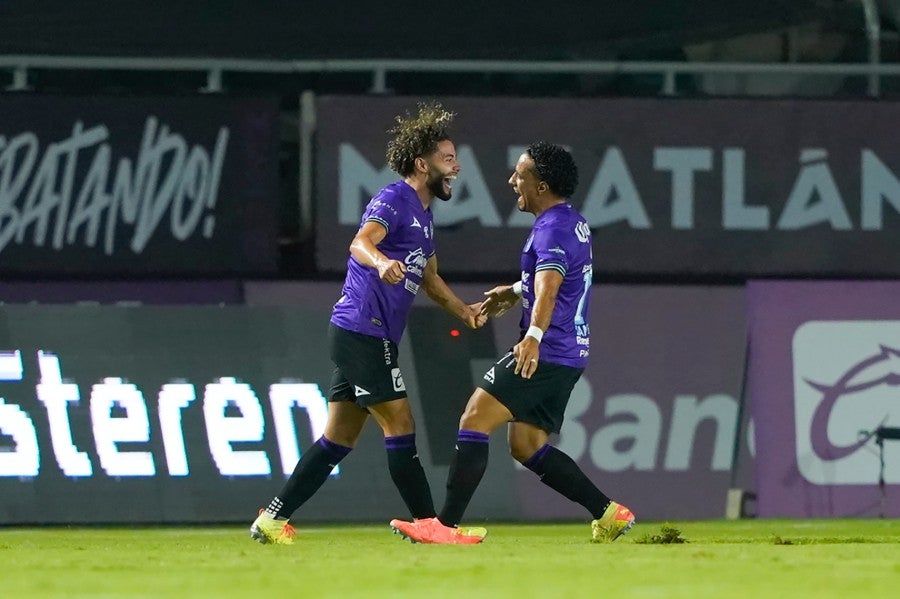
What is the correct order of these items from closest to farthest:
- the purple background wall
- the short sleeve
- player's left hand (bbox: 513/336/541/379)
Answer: player's left hand (bbox: 513/336/541/379) < the short sleeve < the purple background wall

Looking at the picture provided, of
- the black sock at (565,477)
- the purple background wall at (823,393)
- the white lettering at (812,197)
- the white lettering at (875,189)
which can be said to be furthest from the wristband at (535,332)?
the white lettering at (875,189)

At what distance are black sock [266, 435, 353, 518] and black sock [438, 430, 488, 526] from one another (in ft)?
1.79

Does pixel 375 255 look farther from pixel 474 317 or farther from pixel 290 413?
pixel 290 413

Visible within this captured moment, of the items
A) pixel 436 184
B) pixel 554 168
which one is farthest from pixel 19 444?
pixel 554 168

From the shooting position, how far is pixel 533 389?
8836 millimetres

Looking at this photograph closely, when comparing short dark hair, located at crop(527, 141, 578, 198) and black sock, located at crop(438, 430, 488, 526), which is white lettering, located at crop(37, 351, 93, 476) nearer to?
black sock, located at crop(438, 430, 488, 526)

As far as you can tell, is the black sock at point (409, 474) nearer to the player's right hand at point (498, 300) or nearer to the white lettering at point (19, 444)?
the player's right hand at point (498, 300)

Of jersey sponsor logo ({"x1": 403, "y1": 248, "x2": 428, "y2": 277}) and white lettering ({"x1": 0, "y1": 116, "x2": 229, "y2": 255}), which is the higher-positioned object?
white lettering ({"x1": 0, "y1": 116, "x2": 229, "y2": 255})

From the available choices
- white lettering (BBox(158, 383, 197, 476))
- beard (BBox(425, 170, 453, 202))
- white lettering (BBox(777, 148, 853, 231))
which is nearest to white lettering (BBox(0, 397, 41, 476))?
white lettering (BBox(158, 383, 197, 476))

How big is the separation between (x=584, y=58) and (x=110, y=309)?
13.9ft

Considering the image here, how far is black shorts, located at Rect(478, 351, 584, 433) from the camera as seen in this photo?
8797mm

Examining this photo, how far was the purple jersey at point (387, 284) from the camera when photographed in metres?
8.95

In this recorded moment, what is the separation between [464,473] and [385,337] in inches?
29.0

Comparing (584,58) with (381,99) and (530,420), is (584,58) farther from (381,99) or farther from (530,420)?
(530,420)
